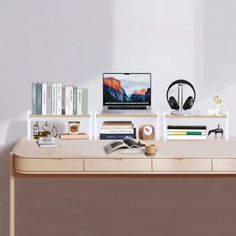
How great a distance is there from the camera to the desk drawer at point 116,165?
11.7ft

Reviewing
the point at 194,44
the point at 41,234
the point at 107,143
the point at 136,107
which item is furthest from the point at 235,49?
the point at 41,234

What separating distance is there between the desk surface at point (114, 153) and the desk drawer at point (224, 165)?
0.03 m

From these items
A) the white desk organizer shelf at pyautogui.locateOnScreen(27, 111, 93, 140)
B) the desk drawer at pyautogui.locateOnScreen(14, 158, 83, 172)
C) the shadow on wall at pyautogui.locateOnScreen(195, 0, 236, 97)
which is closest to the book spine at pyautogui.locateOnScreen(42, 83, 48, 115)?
the white desk organizer shelf at pyautogui.locateOnScreen(27, 111, 93, 140)

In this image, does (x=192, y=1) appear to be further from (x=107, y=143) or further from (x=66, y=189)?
(x=66, y=189)

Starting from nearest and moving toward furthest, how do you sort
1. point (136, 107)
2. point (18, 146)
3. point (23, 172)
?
point (23, 172) → point (18, 146) → point (136, 107)

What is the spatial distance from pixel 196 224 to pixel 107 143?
1.05 m

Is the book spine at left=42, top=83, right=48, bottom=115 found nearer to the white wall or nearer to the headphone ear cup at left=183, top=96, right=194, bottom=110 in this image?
the white wall

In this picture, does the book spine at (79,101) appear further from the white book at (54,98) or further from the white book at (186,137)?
the white book at (186,137)

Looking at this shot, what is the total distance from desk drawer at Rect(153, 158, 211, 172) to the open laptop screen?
0.92 m

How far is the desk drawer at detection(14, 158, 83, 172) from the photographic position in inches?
140

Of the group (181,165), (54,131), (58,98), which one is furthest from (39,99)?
(181,165)

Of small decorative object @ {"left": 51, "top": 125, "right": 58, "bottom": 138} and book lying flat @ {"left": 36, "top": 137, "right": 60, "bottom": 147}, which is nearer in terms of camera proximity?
book lying flat @ {"left": 36, "top": 137, "right": 60, "bottom": 147}

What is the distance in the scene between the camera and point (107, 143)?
4.07 m

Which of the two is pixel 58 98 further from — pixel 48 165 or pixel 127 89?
pixel 48 165
